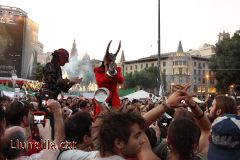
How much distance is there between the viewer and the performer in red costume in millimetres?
6867

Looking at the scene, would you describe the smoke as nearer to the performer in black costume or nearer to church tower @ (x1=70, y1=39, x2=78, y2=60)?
church tower @ (x1=70, y1=39, x2=78, y2=60)

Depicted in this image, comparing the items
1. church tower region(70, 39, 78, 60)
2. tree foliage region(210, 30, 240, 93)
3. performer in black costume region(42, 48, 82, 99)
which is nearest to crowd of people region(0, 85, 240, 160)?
performer in black costume region(42, 48, 82, 99)

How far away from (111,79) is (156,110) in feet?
11.2

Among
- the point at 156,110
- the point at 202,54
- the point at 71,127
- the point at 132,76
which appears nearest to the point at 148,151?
the point at 156,110

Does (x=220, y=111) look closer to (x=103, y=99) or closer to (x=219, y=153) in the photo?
(x=219, y=153)

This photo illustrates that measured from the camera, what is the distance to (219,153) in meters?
4.11

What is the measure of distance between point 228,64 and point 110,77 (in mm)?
45787

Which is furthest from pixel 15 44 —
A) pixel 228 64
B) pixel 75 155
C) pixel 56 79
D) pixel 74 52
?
pixel 74 52

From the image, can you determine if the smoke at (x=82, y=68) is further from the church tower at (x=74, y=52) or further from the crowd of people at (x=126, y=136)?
the crowd of people at (x=126, y=136)

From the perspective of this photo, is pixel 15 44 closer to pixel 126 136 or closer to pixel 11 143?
pixel 11 143

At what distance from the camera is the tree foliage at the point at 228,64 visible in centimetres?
5012

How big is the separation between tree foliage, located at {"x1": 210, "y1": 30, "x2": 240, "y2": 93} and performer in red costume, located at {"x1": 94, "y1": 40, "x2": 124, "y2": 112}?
146ft

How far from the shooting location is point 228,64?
1991 inches

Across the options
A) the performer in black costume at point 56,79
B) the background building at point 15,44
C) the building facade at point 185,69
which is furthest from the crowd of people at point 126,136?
the building facade at point 185,69
